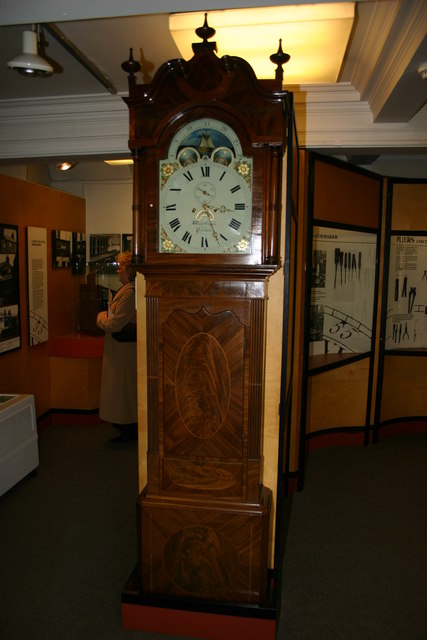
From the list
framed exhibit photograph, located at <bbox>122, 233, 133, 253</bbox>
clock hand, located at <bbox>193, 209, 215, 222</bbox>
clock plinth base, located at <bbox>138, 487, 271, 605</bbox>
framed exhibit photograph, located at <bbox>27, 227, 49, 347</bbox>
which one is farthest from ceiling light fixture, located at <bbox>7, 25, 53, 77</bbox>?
framed exhibit photograph, located at <bbox>122, 233, 133, 253</bbox>

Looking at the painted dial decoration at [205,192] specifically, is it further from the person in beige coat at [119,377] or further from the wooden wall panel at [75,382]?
the wooden wall panel at [75,382]

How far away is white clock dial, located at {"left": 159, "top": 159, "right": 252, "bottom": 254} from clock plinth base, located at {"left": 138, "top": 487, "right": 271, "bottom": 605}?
3.69ft

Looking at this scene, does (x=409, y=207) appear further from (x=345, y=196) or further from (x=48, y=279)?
(x=48, y=279)

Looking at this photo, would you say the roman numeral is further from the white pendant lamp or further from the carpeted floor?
the carpeted floor

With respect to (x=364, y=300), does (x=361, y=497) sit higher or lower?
lower

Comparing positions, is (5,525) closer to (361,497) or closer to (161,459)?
(161,459)

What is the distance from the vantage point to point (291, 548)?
9.97 feet

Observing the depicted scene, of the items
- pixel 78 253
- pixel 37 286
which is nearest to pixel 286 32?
pixel 37 286

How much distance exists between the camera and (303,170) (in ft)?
11.5

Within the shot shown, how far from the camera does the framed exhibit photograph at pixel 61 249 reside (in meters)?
5.02

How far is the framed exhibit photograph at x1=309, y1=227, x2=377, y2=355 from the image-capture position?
4.15m

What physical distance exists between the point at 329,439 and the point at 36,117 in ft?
12.0

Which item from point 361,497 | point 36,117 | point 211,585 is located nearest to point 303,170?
point 36,117

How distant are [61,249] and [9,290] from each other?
Answer: 1.05 m
